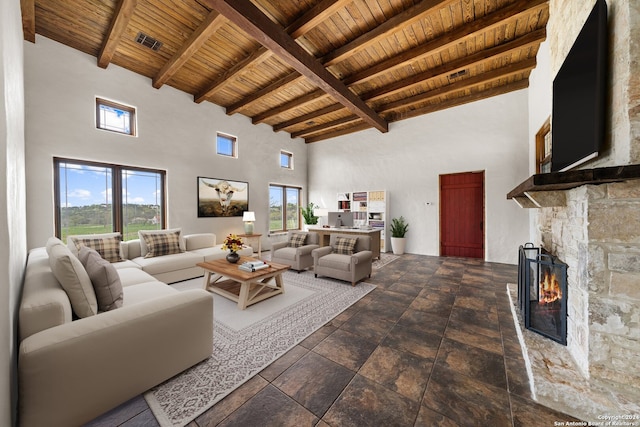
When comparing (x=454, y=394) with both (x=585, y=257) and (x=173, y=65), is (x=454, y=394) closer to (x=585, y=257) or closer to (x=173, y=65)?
(x=585, y=257)

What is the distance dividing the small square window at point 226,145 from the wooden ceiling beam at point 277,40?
309 cm

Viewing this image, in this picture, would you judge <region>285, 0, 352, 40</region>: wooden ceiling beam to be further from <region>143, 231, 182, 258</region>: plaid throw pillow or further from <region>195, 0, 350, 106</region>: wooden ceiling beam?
<region>143, 231, 182, 258</region>: plaid throw pillow

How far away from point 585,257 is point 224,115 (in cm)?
652

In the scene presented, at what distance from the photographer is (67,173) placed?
3.70 meters

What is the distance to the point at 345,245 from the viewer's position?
4141 mm

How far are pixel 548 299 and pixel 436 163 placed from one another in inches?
166

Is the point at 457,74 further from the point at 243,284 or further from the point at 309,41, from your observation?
the point at 243,284

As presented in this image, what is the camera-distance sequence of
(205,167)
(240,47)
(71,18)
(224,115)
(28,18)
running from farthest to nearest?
1. (224,115)
2. (205,167)
3. (240,47)
4. (71,18)
5. (28,18)

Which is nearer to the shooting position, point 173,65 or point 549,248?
point 549,248

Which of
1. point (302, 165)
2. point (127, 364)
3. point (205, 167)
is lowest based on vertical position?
point (127, 364)

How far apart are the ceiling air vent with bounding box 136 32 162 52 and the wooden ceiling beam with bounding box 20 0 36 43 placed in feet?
3.28

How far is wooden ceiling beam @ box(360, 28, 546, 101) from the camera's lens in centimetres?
329

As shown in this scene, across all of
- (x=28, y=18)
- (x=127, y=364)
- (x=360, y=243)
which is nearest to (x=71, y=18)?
(x=28, y=18)

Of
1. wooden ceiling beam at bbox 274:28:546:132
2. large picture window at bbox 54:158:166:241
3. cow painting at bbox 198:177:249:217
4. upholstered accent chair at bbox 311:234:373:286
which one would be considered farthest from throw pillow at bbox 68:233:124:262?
wooden ceiling beam at bbox 274:28:546:132
